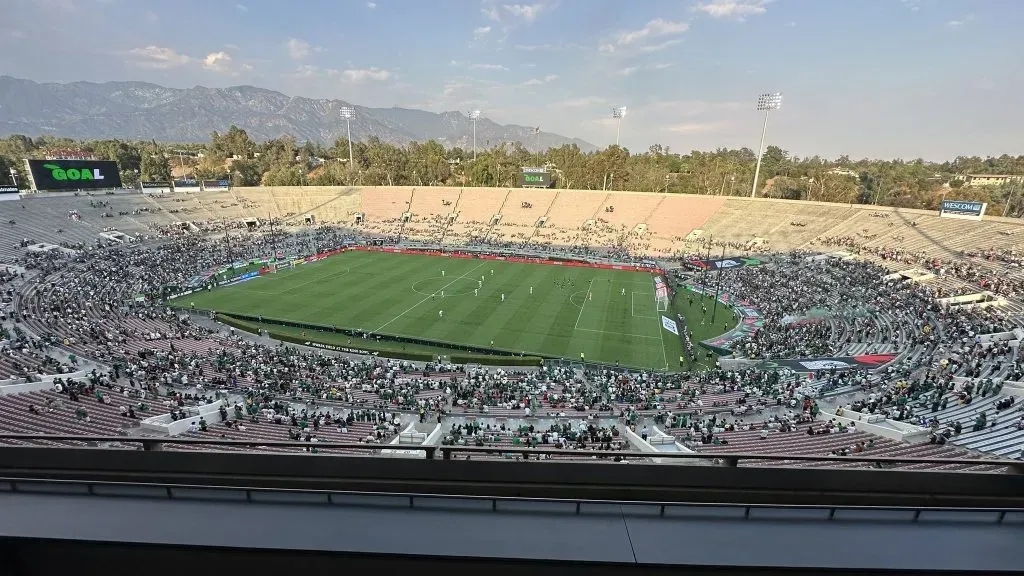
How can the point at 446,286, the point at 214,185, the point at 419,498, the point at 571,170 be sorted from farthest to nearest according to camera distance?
the point at 571,170, the point at 214,185, the point at 446,286, the point at 419,498

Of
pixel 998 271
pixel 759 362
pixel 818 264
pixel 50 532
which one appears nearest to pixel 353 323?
pixel 759 362

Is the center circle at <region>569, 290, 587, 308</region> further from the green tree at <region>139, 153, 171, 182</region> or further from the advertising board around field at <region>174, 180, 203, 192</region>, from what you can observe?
the green tree at <region>139, 153, 171, 182</region>

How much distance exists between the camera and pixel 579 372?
74.3ft

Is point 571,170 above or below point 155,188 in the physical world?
above

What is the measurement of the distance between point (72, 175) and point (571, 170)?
66.4 meters

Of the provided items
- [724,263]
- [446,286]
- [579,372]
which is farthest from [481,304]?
[724,263]

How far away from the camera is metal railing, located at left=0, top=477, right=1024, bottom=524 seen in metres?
3.40

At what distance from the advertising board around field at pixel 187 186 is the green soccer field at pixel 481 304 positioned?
33.6 meters

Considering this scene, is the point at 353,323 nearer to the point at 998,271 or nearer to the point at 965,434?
the point at 965,434

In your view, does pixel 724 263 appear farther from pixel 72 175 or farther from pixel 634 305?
pixel 72 175

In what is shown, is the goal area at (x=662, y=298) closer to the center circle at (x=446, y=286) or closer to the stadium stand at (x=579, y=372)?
the stadium stand at (x=579, y=372)

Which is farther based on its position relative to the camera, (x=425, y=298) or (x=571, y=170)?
(x=571, y=170)

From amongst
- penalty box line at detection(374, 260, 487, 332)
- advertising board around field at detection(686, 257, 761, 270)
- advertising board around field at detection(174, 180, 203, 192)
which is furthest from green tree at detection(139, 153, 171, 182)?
advertising board around field at detection(686, 257, 761, 270)

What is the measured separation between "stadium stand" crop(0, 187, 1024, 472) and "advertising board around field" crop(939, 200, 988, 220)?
1679 millimetres
